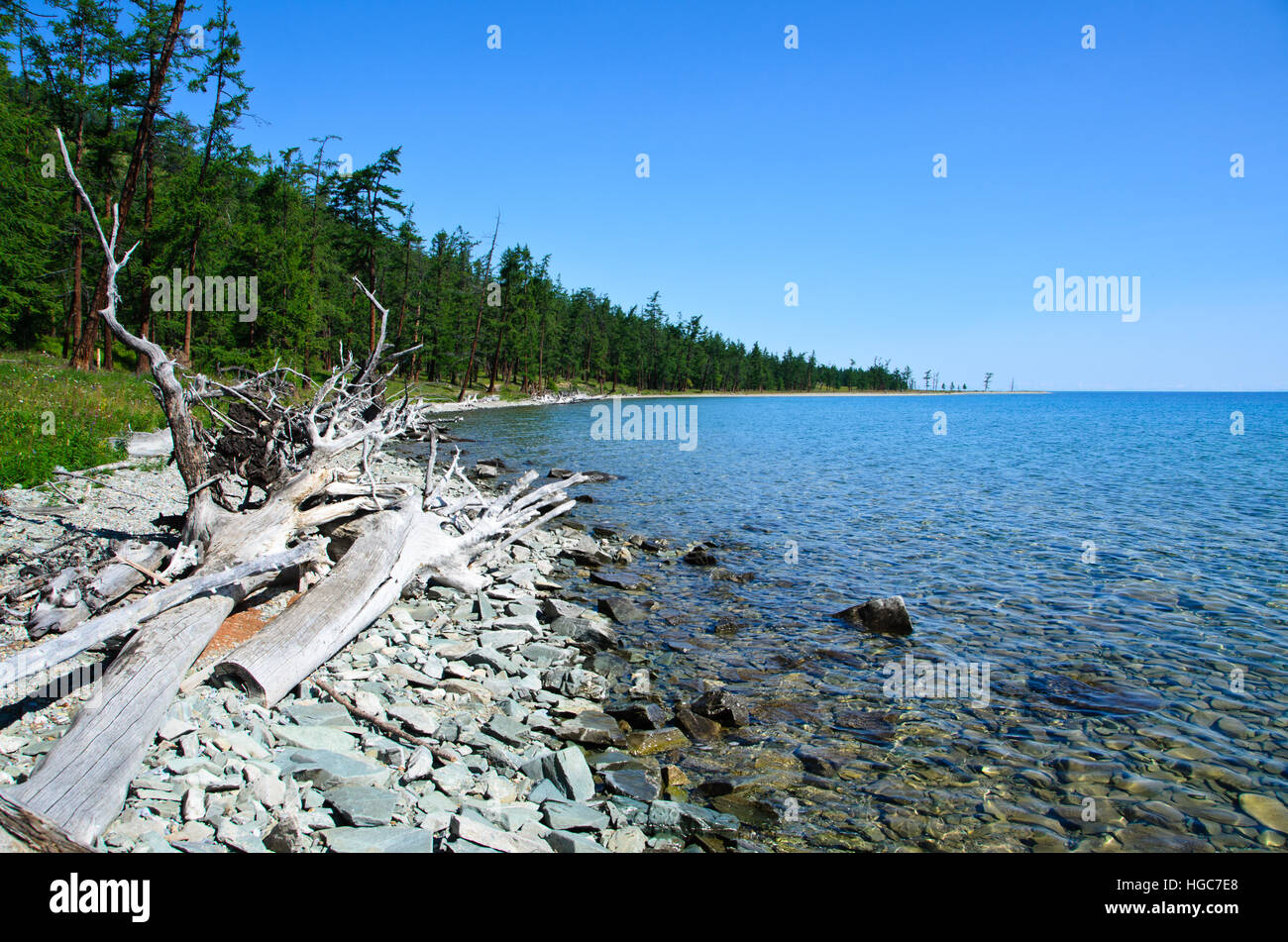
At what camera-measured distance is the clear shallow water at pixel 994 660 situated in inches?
238

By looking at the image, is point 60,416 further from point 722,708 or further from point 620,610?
point 722,708

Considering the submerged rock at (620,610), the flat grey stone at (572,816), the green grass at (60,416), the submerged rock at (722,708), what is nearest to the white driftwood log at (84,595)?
the flat grey stone at (572,816)

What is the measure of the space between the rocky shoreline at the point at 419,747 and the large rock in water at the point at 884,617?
12.7 ft

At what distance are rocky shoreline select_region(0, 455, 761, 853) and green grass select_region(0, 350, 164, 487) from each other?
490 centimetres

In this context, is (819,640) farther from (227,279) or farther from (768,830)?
(227,279)

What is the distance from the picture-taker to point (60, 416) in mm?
17547

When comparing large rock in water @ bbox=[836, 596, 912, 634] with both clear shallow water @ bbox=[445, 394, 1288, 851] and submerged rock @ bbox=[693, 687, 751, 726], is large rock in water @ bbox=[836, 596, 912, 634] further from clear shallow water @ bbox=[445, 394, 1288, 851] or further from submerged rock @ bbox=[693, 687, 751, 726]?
submerged rock @ bbox=[693, 687, 751, 726]

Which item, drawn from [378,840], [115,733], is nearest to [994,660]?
[378,840]
